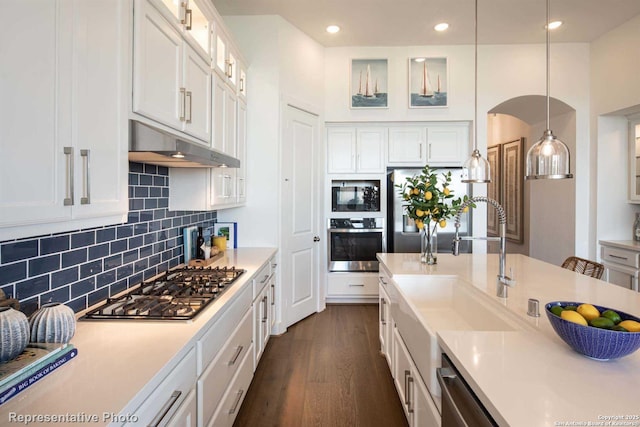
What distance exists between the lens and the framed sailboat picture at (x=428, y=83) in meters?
4.20

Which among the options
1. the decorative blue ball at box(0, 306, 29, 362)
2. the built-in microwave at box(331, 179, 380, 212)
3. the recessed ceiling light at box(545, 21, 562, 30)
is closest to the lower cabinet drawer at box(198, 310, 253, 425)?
the decorative blue ball at box(0, 306, 29, 362)

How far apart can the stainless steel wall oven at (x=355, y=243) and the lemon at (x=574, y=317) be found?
3.27m

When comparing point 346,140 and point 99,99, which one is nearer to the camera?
point 99,99

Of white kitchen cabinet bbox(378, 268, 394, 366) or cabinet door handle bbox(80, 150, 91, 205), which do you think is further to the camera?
white kitchen cabinet bbox(378, 268, 394, 366)

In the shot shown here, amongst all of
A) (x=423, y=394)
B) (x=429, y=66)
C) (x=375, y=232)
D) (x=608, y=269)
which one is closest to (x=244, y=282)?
(x=423, y=394)

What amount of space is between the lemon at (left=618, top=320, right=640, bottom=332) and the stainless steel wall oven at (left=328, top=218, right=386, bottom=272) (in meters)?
3.35

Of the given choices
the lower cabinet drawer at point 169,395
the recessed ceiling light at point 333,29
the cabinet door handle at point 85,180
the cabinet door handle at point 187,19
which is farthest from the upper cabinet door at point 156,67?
the recessed ceiling light at point 333,29

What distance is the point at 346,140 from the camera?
4.39 meters

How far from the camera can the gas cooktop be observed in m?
1.46

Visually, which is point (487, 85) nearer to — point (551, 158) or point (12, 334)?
point (551, 158)

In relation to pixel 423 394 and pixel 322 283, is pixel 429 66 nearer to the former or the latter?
pixel 322 283

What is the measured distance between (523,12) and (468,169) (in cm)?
217

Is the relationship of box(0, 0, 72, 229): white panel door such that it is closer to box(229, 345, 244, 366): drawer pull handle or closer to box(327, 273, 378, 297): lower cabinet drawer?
box(229, 345, 244, 366): drawer pull handle

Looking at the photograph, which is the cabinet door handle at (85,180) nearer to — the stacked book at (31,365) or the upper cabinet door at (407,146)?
the stacked book at (31,365)
